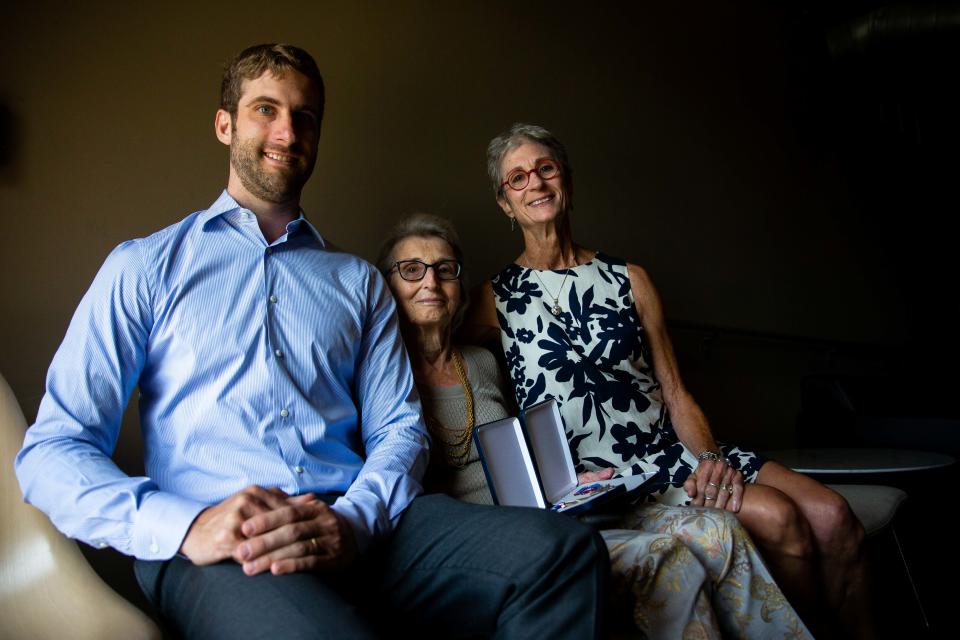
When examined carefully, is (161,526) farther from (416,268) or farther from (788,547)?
(788,547)

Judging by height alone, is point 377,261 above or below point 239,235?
below

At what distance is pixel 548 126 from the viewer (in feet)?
9.77

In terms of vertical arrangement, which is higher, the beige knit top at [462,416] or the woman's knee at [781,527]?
the beige knit top at [462,416]

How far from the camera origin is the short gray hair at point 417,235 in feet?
6.93

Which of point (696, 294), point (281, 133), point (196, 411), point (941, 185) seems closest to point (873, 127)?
point (941, 185)

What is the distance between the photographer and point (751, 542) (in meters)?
1.73

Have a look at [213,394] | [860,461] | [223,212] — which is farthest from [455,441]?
[860,461]

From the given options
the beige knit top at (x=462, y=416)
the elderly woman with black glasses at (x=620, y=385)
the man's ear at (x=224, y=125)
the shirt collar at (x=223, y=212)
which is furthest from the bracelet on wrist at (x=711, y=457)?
the man's ear at (x=224, y=125)

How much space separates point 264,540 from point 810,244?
157 inches

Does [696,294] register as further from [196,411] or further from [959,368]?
[959,368]

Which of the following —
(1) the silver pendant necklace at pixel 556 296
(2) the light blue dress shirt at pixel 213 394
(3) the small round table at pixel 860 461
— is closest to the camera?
(2) the light blue dress shirt at pixel 213 394

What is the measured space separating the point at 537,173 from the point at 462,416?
32.0 inches

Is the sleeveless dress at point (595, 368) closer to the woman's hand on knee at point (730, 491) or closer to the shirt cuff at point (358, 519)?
the woman's hand on knee at point (730, 491)

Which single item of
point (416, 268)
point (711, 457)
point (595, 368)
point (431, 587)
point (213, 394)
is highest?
point (416, 268)
